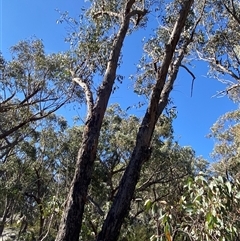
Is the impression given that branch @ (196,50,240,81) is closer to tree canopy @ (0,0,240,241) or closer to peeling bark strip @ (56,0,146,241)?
tree canopy @ (0,0,240,241)

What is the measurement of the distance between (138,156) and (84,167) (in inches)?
24.2

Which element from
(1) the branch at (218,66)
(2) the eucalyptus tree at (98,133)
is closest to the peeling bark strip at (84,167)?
(2) the eucalyptus tree at (98,133)

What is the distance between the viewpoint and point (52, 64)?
37.5 ft

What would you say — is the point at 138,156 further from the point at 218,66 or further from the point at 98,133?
the point at 218,66

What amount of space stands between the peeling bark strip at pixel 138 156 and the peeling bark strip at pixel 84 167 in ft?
1.01

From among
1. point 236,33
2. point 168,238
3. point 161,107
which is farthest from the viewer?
point 236,33

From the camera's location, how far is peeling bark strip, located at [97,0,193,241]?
11.5ft

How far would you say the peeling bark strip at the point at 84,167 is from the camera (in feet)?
11.6

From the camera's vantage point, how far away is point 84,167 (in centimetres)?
387

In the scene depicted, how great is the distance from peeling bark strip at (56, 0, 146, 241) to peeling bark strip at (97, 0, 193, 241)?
12.1 inches

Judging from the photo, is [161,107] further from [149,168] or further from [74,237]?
[149,168]

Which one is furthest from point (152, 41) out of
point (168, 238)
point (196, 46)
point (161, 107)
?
point (168, 238)

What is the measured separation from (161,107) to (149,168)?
30.5 ft

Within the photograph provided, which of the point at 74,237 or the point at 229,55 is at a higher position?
the point at 229,55
